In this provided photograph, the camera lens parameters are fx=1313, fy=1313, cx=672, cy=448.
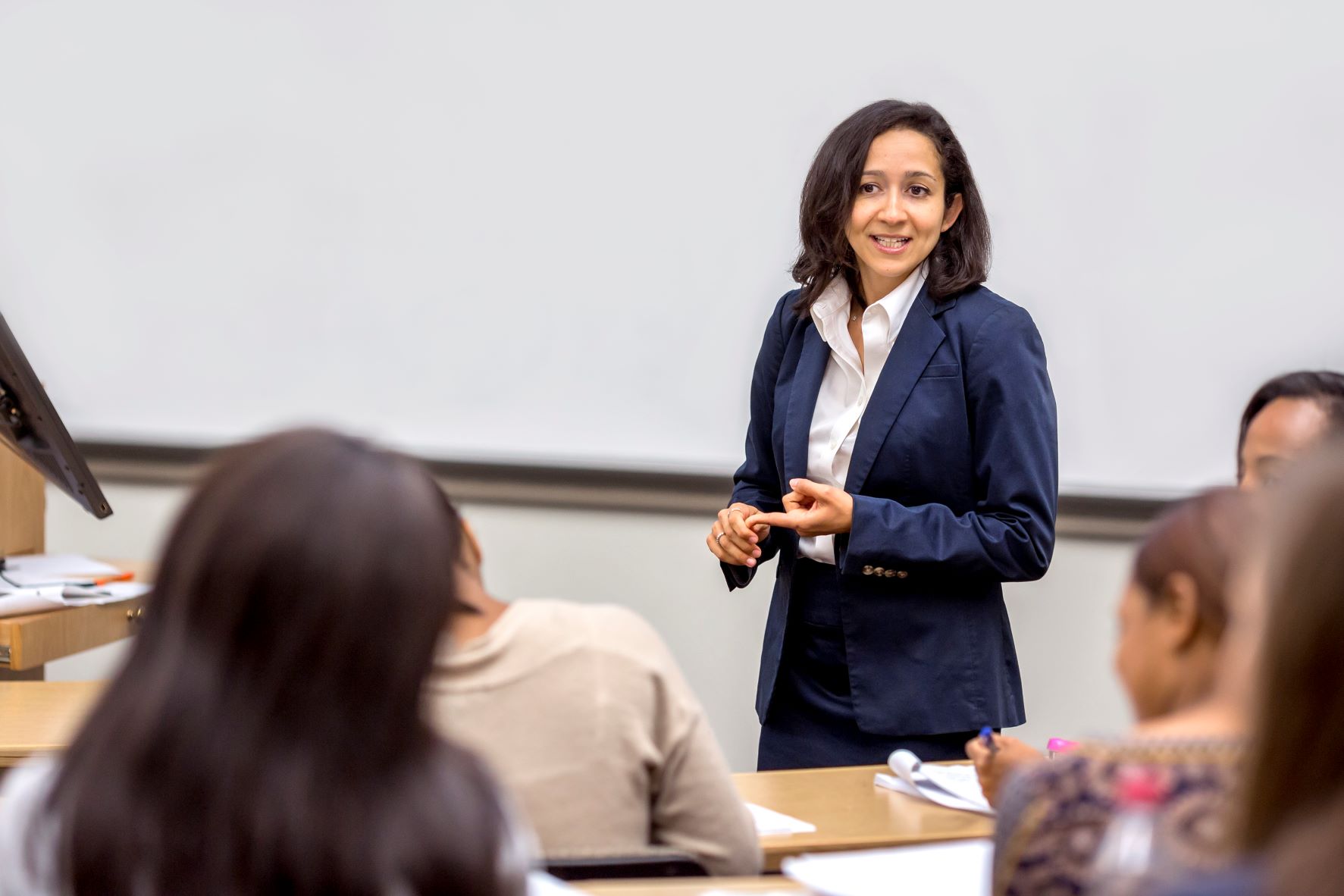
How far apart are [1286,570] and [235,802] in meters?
0.65

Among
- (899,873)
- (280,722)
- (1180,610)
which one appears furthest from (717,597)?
(280,722)

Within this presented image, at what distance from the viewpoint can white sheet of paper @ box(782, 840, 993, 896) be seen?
51.6 inches

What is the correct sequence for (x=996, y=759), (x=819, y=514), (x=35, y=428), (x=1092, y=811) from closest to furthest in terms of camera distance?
(x=1092, y=811)
(x=996, y=759)
(x=819, y=514)
(x=35, y=428)

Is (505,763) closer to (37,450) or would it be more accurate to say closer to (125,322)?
(37,450)

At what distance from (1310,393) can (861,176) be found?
80 centimetres

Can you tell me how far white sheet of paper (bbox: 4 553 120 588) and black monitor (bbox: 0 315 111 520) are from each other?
0.71ft

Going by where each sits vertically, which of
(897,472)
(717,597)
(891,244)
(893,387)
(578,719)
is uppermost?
(891,244)

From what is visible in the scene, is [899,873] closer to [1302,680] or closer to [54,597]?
[1302,680]

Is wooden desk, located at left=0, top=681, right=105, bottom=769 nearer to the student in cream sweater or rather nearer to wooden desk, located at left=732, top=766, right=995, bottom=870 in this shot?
the student in cream sweater

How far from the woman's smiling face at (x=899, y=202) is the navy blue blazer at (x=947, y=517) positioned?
0.10 meters

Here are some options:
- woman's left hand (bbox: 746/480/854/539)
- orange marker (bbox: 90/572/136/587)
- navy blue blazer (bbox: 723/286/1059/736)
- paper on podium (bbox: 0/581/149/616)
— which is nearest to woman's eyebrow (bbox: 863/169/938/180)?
navy blue blazer (bbox: 723/286/1059/736)

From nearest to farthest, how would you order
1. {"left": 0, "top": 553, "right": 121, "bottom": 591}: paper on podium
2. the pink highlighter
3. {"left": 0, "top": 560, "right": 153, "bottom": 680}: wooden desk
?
the pink highlighter → {"left": 0, "top": 560, "right": 153, "bottom": 680}: wooden desk → {"left": 0, "top": 553, "right": 121, "bottom": 591}: paper on podium

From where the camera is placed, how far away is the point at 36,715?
83.4 inches

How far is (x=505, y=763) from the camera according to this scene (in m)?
1.31
